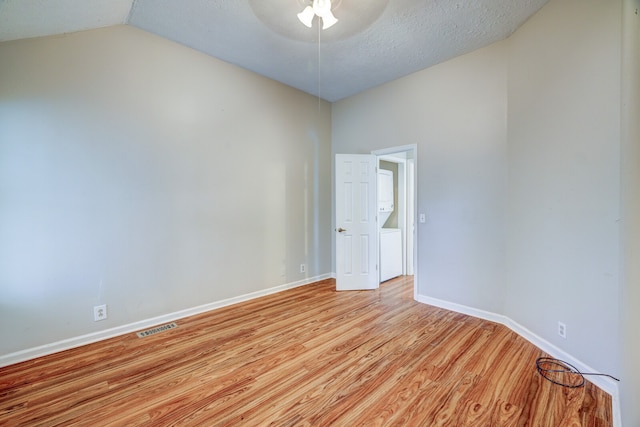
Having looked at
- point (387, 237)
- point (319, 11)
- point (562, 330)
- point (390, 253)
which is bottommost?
point (562, 330)

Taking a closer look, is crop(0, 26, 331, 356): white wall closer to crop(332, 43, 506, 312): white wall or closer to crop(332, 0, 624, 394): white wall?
crop(332, 43, 506, 312): white wall

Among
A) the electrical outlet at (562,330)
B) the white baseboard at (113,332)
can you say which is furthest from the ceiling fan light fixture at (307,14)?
the electrical outlet at (562,330)

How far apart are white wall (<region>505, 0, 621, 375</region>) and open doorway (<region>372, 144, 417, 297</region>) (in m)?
2.02

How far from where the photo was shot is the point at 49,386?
1890mm

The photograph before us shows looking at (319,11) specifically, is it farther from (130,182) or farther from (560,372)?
(560,372)

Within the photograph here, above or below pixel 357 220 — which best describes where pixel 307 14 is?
above

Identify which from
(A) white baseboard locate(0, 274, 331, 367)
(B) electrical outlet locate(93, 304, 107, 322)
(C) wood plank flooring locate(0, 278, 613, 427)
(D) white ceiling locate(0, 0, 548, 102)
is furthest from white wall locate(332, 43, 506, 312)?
(B) electrical outlet locate(93, 304, 107, 322)

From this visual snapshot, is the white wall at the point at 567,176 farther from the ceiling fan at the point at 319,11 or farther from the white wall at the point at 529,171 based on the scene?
the ceiling fan at the point at 319,11

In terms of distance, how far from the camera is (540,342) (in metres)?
2.35

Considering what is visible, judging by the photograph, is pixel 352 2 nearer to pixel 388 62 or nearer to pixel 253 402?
pixel 388 62

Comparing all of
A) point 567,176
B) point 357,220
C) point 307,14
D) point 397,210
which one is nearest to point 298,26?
point 307,14

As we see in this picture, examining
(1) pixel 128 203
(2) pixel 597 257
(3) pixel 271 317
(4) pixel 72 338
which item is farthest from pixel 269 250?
(2) pixel 597 257

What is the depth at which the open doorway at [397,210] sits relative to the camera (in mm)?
4652

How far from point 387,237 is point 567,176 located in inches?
105
